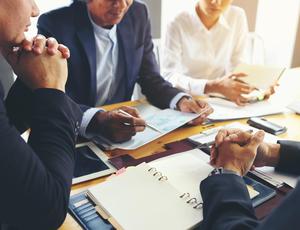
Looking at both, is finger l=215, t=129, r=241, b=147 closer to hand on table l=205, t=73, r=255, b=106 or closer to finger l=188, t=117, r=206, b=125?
finger l=188, t=117, r=206, b=125

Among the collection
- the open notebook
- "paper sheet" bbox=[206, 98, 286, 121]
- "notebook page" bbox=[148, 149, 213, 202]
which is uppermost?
the open notebook

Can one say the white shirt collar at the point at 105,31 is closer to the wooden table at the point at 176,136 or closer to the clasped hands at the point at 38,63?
the wooden table at the point at 176,136

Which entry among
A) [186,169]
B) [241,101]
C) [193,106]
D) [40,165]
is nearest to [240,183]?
[186,169]

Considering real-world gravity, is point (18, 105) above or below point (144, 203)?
above

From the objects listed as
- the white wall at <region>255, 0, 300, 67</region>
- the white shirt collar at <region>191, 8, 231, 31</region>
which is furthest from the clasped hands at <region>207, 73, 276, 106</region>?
the white wall at <region>255, 0, 300, 67</region>

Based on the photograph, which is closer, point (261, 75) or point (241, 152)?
point (241, 152)

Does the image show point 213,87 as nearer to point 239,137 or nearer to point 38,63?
point 239,137

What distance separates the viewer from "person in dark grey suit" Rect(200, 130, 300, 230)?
504 mm

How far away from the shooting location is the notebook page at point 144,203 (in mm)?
739

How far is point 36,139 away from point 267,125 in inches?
36.5

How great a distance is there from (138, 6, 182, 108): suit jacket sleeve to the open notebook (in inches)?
Answer: 23.3

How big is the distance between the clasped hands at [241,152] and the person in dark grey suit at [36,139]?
1.35ft

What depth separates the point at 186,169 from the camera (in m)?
0.96

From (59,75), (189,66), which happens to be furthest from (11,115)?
(189,66)
